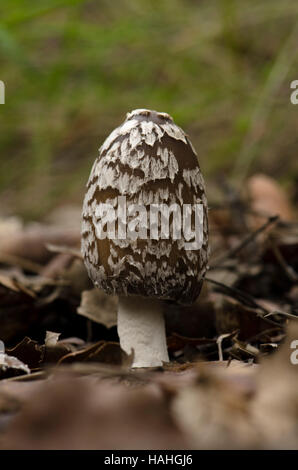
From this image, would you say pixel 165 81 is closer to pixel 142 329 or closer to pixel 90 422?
pixel 142 329

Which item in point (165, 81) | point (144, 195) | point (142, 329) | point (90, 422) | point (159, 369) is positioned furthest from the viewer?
point (165, 81)

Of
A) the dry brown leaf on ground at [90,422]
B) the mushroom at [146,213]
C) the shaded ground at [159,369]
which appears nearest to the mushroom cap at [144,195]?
the mushroom at [146,213]

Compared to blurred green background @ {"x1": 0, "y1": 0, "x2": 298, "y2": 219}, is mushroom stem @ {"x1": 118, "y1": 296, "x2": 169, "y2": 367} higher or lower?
lower

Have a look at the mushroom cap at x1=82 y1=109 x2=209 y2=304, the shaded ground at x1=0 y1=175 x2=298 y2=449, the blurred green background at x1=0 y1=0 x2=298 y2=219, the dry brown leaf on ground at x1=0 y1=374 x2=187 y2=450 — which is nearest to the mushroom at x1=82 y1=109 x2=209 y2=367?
the mushroom cap at x1=82 y1=109 x2=209 y2=304

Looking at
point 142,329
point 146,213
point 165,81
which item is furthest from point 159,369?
point 165,81

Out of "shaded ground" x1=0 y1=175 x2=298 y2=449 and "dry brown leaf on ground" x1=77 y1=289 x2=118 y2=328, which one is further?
"dry brown leaf on ground" x1=77 y1=289 x2=118 y2=328

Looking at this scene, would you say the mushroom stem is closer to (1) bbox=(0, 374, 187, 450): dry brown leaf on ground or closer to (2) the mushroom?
(2) the mushroom
